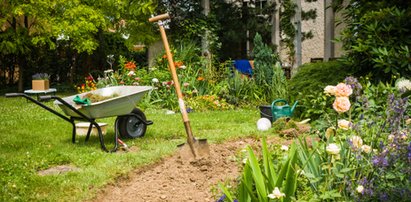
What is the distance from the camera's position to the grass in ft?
11.2

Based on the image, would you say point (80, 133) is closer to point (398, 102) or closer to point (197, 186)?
point (197, 186)

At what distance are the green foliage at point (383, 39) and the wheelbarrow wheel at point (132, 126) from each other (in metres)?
2.38

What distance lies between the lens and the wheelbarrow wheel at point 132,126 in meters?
5.25

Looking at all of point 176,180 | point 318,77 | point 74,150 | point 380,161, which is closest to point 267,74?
point 318,77

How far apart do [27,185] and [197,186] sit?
125cm

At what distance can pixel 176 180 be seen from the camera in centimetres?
369

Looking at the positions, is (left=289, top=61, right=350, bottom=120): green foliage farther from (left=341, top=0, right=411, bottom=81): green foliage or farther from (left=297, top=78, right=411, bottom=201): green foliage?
(left=297, top=78, right=411, bottom=201): green foliage

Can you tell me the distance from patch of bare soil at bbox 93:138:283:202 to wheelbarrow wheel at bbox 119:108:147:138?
103 cm

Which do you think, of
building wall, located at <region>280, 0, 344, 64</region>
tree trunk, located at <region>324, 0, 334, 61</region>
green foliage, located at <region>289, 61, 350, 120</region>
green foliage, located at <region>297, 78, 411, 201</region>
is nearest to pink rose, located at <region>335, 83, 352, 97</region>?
green foliage, located at <region>297, 78, 411, 201</region>

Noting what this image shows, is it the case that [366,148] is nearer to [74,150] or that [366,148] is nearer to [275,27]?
[74,150]

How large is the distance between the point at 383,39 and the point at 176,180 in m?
2.33

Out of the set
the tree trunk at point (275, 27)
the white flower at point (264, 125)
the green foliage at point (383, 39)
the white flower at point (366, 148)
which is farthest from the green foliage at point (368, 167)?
the tree trunk at point (275, 27)

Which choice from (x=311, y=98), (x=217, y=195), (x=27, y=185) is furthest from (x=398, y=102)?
(x=311, y=98)

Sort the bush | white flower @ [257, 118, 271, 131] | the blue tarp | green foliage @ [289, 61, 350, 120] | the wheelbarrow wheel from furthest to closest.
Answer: the blue tarp, white flower @ [257, 118, 271, 131], the wheelbarrow wheel, the bush, green foliage @ [289, 61, 350, 120]
